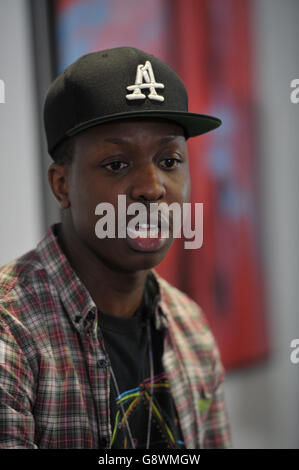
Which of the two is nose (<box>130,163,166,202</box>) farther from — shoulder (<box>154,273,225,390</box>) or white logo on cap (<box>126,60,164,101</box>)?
shoulder (<box>154,273,225,390</box>)

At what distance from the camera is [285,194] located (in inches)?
72.2

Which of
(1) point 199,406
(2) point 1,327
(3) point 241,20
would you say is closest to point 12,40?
(2) point 1,327

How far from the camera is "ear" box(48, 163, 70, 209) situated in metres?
A: 0.92

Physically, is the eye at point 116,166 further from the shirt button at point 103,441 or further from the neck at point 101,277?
the shirt button at point 103,441

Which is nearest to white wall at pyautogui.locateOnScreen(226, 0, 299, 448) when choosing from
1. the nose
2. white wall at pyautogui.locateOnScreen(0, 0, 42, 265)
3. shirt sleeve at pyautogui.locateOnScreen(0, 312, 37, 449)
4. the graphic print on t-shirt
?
the graphic print on t-shirt

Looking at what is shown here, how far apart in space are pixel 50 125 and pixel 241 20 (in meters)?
1.16

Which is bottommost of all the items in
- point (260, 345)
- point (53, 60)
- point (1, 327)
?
point (260, 345)

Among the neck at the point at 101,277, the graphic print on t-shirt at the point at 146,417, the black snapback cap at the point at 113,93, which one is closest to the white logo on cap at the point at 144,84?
the black snapback cap at the point at 113,93

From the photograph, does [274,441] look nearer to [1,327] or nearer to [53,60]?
[1,327]

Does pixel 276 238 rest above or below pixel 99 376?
above

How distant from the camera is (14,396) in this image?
2.52 feet

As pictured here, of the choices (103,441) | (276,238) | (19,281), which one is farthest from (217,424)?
(276,238)

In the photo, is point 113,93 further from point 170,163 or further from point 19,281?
point 19,281

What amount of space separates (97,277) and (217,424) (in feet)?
1.72
